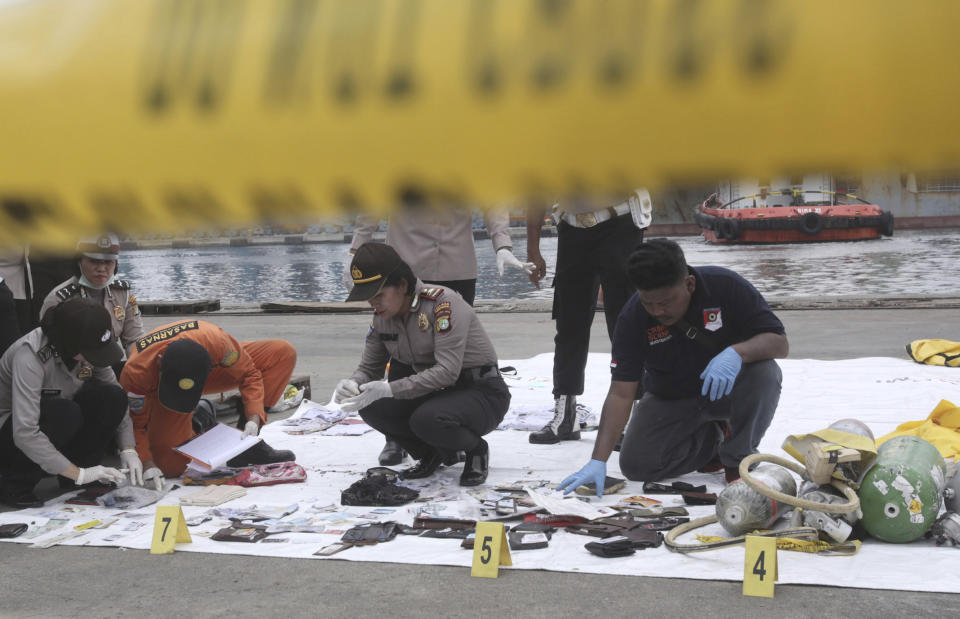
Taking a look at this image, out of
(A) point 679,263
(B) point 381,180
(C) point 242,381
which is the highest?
(B) point 381,180

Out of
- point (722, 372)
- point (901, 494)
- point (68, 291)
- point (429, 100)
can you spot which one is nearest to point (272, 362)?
point (68, 291)

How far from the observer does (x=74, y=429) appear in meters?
3.21

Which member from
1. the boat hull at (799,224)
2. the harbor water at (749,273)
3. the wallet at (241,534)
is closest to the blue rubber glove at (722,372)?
the wallet at (241,534)

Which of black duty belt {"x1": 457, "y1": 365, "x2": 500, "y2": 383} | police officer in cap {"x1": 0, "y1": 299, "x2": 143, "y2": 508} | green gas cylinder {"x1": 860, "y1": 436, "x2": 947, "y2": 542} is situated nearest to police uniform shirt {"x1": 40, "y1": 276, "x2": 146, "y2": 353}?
police officer in cap {"x1": 0, "y1": 299, "x2": 143, "y2": 508}

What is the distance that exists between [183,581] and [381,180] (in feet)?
6.62

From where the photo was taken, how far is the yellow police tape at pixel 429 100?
24.3 inches

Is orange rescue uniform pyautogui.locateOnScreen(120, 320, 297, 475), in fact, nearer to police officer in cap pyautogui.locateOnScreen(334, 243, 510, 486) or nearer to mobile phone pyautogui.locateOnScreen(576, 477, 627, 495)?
police officer in cap pyautogui.locateOnScreen(334, 243, 510, 486)

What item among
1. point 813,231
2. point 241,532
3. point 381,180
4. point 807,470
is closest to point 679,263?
point 807,470

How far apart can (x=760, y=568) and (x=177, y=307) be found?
8.84 m

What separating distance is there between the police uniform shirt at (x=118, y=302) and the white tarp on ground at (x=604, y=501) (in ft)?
2.38

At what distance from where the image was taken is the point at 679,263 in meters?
2.79

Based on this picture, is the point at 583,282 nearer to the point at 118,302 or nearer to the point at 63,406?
the point at 118,302

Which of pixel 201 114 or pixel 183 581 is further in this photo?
pixel 183 581

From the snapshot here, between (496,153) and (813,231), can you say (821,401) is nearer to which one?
(496,153)
